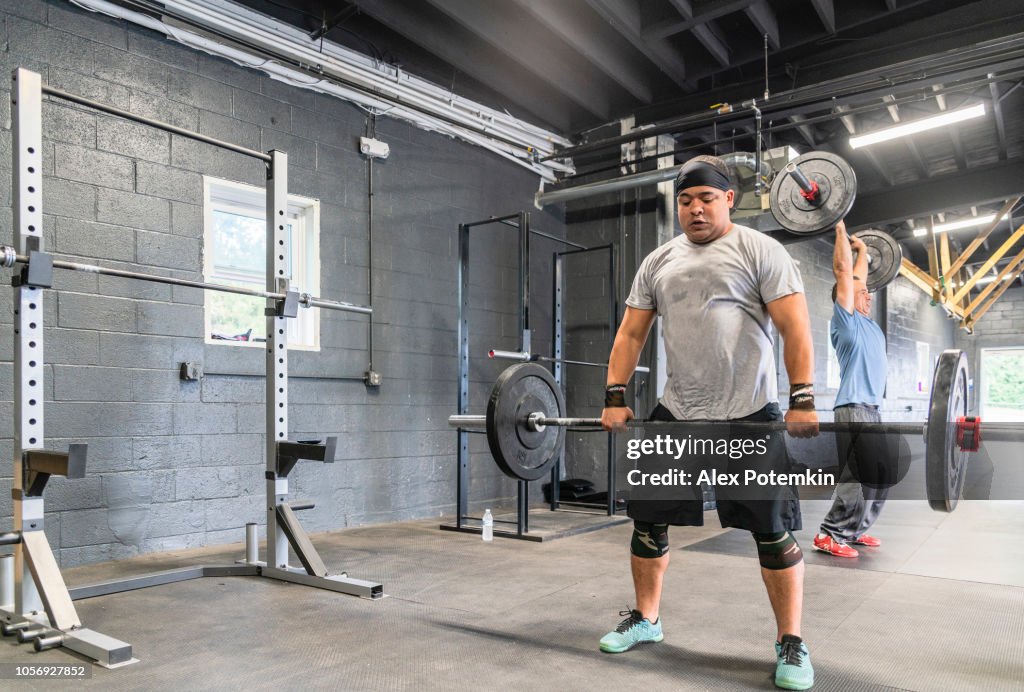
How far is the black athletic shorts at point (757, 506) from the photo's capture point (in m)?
1.87

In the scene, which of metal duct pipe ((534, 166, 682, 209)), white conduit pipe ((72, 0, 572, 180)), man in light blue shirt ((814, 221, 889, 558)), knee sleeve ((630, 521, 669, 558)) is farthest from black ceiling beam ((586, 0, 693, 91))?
knee sleeve ((630, 521, 669, 558))

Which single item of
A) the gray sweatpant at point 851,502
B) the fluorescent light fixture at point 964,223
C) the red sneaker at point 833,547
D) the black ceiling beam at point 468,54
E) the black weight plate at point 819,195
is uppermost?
the black ceiling beam at point 468,54

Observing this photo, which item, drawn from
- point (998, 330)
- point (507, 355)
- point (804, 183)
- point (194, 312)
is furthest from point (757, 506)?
point (998, 330)

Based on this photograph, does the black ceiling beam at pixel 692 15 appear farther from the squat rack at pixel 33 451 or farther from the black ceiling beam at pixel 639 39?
the squat rack at pixel 33 451

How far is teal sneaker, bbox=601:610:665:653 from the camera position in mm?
2061

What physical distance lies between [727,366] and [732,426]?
7.0 inches

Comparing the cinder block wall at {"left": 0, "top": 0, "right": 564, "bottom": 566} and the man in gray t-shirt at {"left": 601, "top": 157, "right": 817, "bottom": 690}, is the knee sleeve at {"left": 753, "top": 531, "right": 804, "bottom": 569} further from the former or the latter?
Result: the cinder block wall at {"left": 0, "top": 0, "right": 564, "bottom": 566}

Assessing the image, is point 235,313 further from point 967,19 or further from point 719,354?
point 967,19

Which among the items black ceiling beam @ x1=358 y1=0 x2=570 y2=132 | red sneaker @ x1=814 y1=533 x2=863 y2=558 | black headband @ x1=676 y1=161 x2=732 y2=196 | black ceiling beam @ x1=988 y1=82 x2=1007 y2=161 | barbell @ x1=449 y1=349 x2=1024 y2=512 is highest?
black ceiling beam @ x1=358 y1=0 x2=570 y2=132

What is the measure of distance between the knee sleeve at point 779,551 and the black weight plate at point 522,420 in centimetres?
83

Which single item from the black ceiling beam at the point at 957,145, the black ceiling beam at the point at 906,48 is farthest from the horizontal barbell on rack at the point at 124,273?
the black ceiling beam at the point at 957,145

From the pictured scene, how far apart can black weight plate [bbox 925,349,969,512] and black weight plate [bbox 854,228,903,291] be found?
3.21 meters

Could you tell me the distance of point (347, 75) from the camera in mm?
3783

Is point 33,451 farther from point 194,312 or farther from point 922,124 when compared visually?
point 922,124
